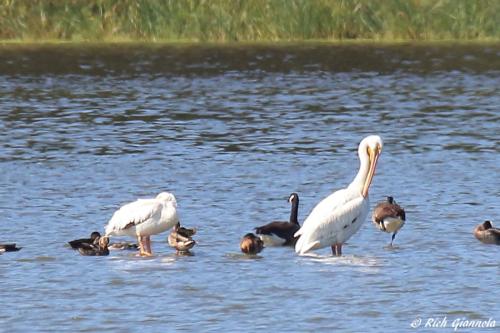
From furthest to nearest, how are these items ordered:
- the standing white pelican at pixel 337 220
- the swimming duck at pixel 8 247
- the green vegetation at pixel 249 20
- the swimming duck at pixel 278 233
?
the green vegetation at pixel 249 20
the swimming duck at pixel 278 233
the standing white pelican at pixel 337 220
the swimming duck at pixel 8 247

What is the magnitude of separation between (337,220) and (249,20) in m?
27.7

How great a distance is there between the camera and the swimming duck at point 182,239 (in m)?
15.6

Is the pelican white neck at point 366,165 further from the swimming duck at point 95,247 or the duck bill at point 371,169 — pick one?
the swimming duck at point 95,247

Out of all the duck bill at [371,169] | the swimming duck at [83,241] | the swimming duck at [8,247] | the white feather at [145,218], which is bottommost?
the swimming duck at [83,241]

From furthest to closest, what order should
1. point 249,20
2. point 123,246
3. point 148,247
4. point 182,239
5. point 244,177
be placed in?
point 249,20
point 244,177
point 123,246
point 148,247
point 182,239

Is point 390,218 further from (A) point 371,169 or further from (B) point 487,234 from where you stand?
(B) point 487,234

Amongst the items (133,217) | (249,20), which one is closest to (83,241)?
(133,217)

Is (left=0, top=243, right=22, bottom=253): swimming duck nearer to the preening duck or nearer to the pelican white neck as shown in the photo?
the preening duck

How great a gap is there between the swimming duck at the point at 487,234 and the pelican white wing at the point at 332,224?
3.76ft

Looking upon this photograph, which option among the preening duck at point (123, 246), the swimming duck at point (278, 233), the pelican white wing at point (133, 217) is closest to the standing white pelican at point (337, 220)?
the swimming duck at point (278, 233)

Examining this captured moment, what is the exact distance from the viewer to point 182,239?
15734 mm

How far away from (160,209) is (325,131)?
1129 cm

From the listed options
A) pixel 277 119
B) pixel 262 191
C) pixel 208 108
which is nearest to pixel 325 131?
pixel 277 119

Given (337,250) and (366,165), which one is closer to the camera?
(337,250)
